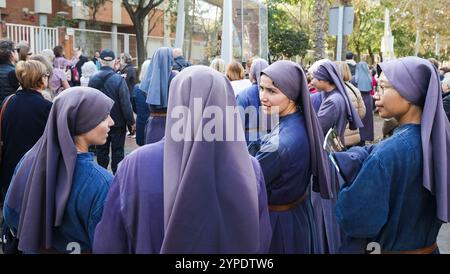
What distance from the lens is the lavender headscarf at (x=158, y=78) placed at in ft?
22.1

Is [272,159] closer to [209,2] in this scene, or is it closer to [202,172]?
[202,172]

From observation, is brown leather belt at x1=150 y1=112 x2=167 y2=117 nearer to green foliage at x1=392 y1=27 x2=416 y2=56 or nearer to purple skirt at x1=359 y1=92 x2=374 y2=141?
purple skirt at x1=359 y1=92 x2=374 y2=141

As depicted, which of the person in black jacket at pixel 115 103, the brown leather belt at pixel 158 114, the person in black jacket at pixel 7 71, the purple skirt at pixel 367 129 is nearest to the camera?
the person in black jacket at pixel 7 71

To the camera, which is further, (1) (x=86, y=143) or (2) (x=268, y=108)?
(2) (x=268, y=108)

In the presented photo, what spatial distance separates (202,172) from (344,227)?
112 centimetres

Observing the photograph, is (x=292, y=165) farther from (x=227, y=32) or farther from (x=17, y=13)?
(x=17, y=13)

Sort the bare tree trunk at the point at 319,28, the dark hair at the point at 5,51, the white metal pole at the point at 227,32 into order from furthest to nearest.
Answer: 1. the bare tree trunk at the point at 319,28
2. the white metal pole at the point at 227,32
3. the dark hair at the point at 5,51

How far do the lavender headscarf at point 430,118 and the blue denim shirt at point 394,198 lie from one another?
64 millimetres

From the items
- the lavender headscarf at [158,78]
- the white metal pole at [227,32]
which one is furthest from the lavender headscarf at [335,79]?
the white metal pole at [227,32]

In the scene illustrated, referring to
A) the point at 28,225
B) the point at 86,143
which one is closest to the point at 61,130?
the point at 86,143

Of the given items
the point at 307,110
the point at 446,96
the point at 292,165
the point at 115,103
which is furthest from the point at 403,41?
the point at 292,165

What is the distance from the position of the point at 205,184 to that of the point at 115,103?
521 cm

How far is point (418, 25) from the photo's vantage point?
30766 mm
